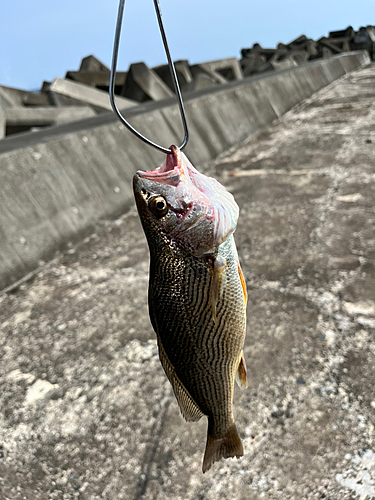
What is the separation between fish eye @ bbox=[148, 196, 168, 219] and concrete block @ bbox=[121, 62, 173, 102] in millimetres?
7492

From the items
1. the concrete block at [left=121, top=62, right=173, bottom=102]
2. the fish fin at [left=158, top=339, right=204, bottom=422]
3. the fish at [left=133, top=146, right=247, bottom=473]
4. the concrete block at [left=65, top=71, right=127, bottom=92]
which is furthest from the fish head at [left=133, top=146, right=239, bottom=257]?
the concrete block at [left=65, top=71, right=127, bottom=92]

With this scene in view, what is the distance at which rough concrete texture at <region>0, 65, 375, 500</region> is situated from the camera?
149 centimetres

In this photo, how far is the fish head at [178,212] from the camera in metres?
1.02

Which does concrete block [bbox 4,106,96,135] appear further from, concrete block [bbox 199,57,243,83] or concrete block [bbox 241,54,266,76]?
Result: concrete block [bbox 241,54,266,76]

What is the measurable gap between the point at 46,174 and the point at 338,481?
8.75ft

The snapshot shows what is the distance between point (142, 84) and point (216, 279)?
7.66 meters

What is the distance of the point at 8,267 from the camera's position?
108 inches

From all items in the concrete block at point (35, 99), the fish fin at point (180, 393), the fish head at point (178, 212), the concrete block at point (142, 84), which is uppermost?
the concrete block at point (35, 99)

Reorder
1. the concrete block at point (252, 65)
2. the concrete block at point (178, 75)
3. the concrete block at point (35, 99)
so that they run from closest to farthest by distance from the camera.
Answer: the concrete block at point (35, 99) → the concrete block at point (178, 75) → the concrete block at point (252, 65)

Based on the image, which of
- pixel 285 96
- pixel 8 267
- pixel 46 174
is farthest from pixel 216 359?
pixel 285 96

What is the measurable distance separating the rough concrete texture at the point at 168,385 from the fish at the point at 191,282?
1.93 ft

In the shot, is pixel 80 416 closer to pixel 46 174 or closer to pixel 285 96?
pixel 46 174

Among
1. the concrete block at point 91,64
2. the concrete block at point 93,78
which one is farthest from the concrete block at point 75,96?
the concrete block at point 91,64

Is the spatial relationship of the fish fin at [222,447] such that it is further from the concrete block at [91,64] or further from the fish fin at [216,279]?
the concrete block at [91,64]
